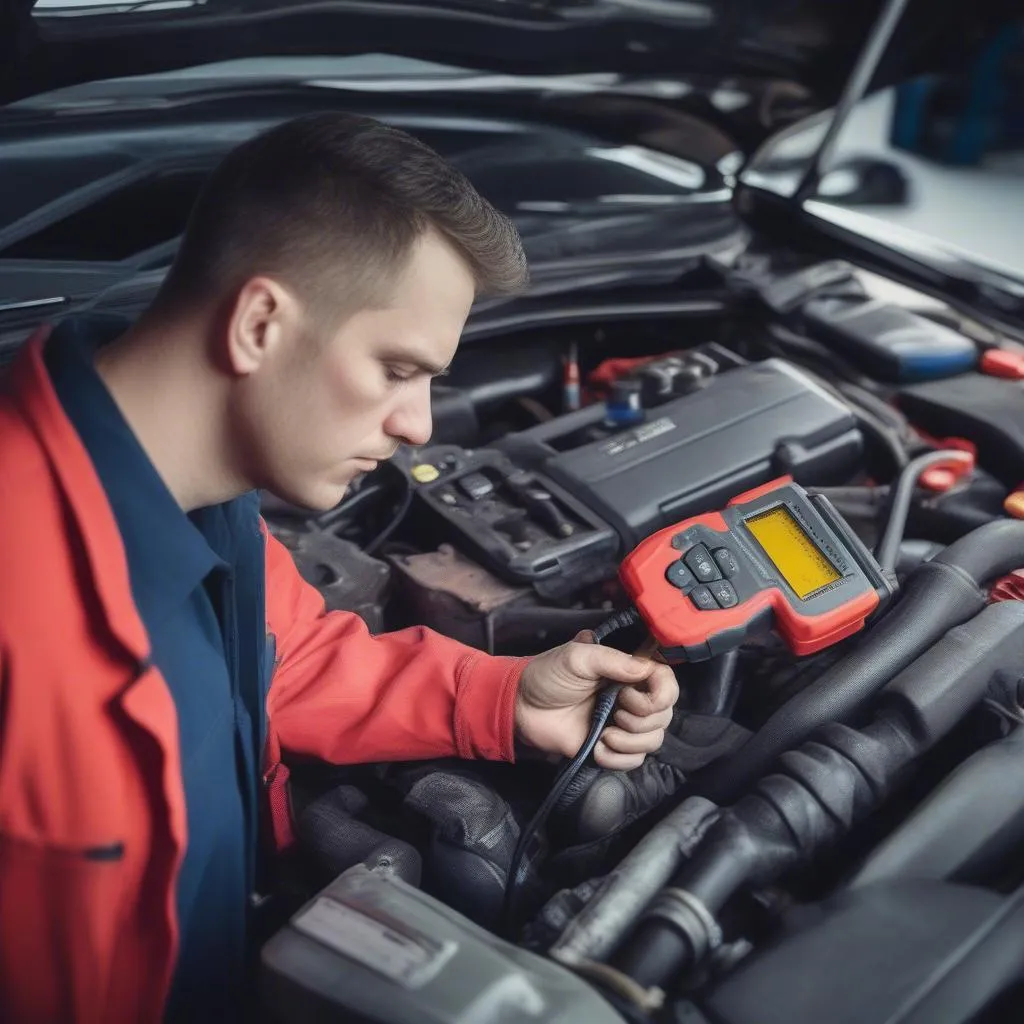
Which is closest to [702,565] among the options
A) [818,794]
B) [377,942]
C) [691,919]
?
[818,794]

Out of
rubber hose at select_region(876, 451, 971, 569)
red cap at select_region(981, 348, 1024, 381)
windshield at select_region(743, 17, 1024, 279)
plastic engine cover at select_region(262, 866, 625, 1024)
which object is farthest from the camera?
windshield at select_region(743, 17, 1024, 279)

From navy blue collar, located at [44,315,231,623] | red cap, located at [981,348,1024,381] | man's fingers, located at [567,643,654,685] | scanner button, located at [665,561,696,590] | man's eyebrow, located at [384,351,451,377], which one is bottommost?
man's fingers, located at [567,643,654,685]

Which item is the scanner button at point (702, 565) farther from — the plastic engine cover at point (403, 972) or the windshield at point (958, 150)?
the windshield at point (958, 150)

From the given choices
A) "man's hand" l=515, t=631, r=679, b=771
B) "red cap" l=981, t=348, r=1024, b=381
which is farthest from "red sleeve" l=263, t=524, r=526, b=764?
"red cap" l=981, t=348, r=1024, b=381

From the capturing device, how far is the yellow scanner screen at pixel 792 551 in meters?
0.97

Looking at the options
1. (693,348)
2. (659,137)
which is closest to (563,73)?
(659,137)

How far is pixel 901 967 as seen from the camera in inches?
25.1

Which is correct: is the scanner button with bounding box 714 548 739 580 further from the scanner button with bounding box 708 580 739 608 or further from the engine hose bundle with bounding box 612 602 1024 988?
the engine hose bundle with bounding box 612 602 1024 988

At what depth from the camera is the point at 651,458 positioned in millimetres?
1261

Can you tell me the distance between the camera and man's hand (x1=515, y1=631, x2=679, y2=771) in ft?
3.01

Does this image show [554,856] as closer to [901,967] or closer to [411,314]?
[901,967]

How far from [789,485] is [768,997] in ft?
1.77

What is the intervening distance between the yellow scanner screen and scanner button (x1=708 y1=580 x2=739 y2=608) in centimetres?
6

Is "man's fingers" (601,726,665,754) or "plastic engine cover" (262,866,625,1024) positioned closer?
"plastic engine cover" (262,866,625,1024)
